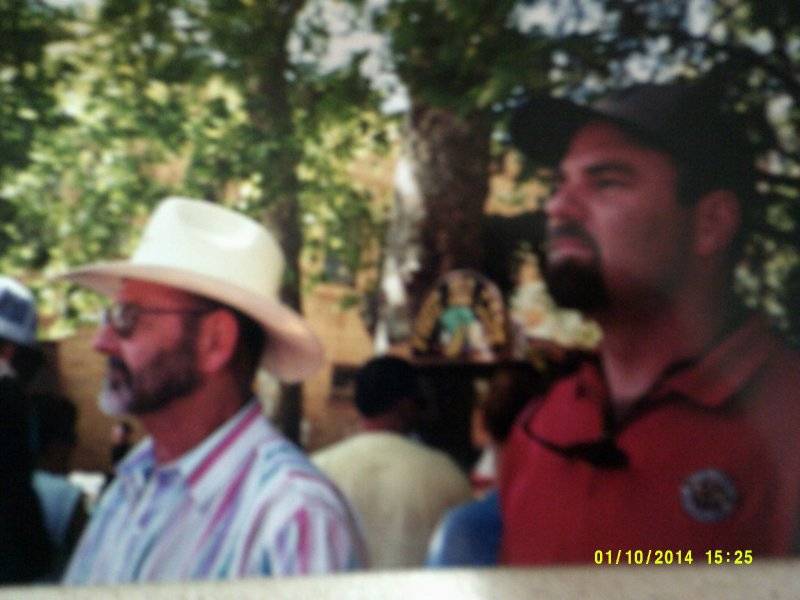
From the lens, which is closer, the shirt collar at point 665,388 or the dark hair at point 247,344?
the dark hair at point 247,344

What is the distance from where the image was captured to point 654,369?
2.75 m

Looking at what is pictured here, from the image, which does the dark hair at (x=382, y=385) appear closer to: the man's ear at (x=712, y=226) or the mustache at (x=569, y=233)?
the mustache at (x=569, y=233)

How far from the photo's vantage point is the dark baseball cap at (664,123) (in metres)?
2.78

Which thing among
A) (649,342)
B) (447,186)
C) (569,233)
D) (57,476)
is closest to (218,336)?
(57,476)

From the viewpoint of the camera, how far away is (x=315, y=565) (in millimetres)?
2381

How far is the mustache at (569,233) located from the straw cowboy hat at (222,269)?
89 centimetres

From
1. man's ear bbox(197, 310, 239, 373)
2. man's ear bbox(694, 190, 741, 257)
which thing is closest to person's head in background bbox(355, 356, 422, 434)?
man's ear bbox(197, 310, 239, 373)

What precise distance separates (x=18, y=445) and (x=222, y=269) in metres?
0.83

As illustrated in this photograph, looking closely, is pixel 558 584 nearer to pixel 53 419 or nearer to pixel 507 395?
pixel 507 395

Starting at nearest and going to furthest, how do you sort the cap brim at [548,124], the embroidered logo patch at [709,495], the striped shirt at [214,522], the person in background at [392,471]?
the striped shirt at [214,522] < the person in background at [392,471] < the embroidered logo patch at [709,495] < the cap brim at [548,124]

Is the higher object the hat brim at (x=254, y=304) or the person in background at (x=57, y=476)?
the hat brim at (x=254, y=304)

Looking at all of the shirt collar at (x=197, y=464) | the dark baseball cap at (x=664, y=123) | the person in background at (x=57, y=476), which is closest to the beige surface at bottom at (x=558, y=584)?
the person in background at (x=57, y=476)

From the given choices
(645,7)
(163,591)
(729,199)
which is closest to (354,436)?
(163,591)
